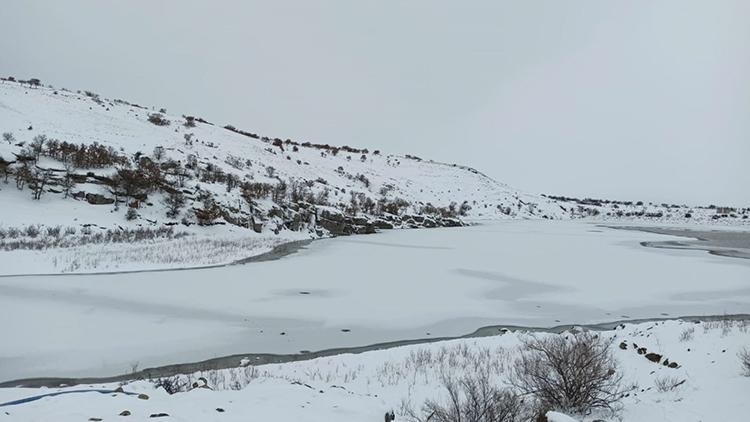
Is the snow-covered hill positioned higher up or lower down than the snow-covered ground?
higher up

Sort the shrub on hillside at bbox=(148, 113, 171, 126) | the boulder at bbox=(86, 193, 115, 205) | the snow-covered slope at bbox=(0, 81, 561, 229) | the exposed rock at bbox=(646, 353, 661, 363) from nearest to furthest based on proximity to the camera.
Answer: the exposed rock at bbox=(646, 353, 661, 363) → the boulder at bbox=(86, 193, 115, 205) → the snow-covered slope at bbox=(0, 81, 561, 229) → the shrub on hillside at bbox=(148, 113, 171, 126)

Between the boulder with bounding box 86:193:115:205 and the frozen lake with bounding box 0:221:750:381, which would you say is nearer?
the frozen lake with bounding box 0:221:750:381

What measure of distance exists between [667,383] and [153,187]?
26666mm

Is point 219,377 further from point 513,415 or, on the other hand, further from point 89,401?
point 513,415

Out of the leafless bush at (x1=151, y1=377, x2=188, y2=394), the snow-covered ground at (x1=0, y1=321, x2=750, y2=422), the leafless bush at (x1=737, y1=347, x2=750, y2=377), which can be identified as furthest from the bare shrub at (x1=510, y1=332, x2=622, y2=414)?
the leafless bush at (x1=151, y1=377, x2=188, y2=394)

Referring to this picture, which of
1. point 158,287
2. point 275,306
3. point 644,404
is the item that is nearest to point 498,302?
point 275,306

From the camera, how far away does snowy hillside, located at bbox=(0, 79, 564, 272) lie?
798 inches

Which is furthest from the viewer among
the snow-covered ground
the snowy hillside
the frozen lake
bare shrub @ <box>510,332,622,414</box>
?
the snowy hillside

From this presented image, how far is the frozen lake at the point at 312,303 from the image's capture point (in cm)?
775

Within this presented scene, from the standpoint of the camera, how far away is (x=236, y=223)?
1065 inches

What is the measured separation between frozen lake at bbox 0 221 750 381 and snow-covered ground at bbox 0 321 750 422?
143cm

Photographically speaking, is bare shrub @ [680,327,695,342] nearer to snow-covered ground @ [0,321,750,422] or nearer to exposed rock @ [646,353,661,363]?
snow-covered ground @ [0,321,750,422]

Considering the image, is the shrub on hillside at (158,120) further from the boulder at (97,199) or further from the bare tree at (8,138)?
the boulder at (97,199)

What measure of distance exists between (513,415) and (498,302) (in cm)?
817
